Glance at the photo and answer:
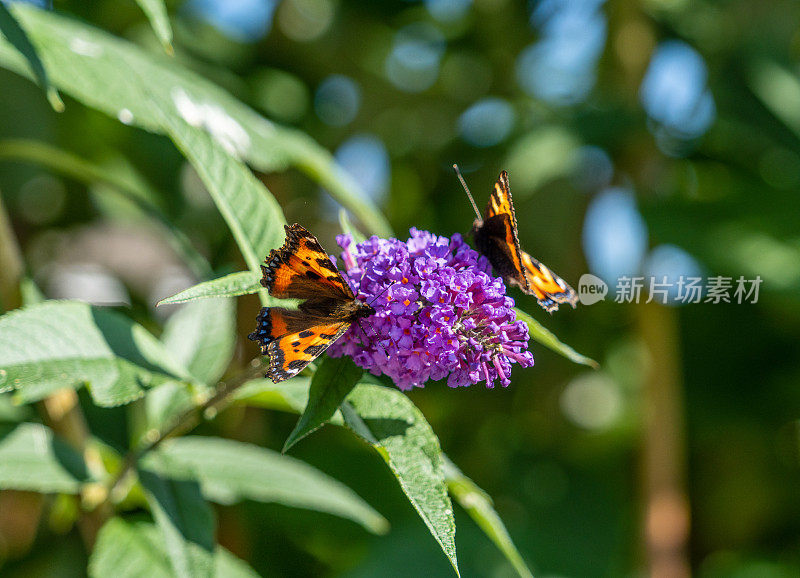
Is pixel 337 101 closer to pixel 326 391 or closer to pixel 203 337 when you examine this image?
pixel 203 337

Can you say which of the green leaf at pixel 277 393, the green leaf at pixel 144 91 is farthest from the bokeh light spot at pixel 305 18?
the green leaf at pixel 277 393

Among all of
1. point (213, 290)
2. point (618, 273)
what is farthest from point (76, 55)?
point (618, 273)

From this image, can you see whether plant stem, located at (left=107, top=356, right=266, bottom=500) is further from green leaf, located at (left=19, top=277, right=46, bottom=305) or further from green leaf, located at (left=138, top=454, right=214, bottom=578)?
green leaf, located at (left=19, top=277, right=46, bottom=305)

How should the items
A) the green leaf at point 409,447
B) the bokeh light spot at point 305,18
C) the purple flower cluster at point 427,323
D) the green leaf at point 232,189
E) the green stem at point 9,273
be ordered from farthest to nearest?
the bokeh light spot at point 305,18 → the green stem at point 9,273 → the green leaf at point 232,189 → the purple flower cluster at point 427,323 → the green leaf at point 409,447

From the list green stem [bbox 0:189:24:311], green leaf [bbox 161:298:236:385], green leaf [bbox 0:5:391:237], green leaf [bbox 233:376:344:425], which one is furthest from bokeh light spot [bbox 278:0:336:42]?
green leaf [bbox 233:376:344:425]

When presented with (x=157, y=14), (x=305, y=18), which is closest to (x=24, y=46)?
(x=157, y=14)

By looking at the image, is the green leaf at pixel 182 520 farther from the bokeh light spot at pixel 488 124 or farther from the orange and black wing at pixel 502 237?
Result: the bokeh light spot at pixel 488 124
